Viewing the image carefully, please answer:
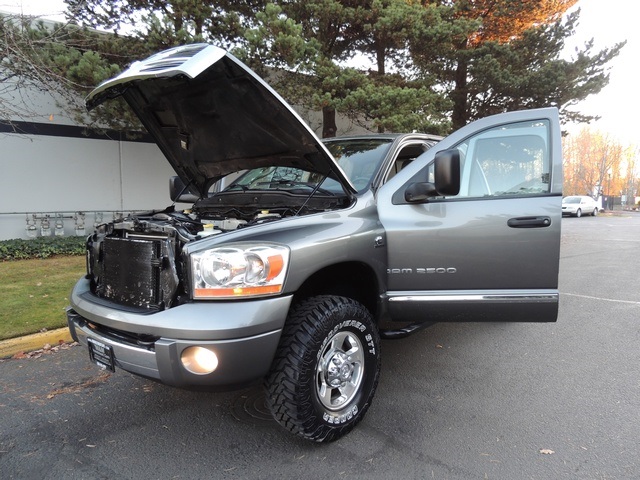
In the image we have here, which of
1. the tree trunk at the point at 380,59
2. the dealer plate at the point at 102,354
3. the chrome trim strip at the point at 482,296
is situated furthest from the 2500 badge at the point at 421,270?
the tree trunk at the point at 380,59

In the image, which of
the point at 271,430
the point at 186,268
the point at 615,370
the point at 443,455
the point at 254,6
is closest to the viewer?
the point at 186,268

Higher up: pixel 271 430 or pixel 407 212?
pixel 407 212

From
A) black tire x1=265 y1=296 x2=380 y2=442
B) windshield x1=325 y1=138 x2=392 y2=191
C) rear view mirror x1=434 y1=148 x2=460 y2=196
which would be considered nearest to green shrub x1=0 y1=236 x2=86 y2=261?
windshield x1=325 y1=138 x2=392 y2=191

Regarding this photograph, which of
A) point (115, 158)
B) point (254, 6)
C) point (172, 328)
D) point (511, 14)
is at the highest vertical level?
point (511, 14)

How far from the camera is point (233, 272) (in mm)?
2289

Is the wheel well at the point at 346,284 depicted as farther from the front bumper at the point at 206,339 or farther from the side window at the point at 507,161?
the side window at the point at 507,161

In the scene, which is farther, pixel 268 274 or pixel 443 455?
pixel 443 455

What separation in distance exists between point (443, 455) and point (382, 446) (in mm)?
355

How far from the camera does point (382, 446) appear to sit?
8.66 feet

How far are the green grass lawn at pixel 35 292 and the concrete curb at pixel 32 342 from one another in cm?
12

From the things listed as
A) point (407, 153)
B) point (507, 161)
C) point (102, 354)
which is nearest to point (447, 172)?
point (507, 161)

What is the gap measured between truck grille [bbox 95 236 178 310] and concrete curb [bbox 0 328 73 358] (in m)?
2.16

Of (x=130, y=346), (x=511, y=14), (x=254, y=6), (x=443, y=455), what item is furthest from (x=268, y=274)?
(x=511, y=14)

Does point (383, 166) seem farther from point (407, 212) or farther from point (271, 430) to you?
point (271, 430)
